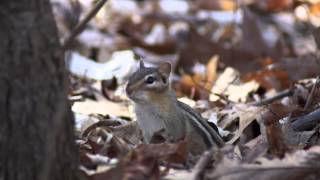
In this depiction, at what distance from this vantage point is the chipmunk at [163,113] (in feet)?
13.3

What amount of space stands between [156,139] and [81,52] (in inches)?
160

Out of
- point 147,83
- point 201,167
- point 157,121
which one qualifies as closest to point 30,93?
point 201,167

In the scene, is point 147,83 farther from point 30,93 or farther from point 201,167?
point 30,93

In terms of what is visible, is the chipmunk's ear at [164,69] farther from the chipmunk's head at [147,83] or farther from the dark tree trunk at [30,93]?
the dark tree trunk at [30,93]

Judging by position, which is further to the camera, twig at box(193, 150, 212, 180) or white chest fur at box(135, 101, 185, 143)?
white chest fur at box(135, 101, 185, 143)

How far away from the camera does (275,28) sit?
9.65 meters

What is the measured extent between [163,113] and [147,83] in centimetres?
21

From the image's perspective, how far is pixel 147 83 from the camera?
4.56 metres

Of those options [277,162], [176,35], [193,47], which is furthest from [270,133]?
[176,35]

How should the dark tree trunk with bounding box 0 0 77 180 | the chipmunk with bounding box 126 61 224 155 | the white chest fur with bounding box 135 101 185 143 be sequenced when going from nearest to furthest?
the dark tree trunk with bounding box 0 0 77 180
the chipmunk with bounding box 126 61 224 155
the white chest fur with bounding box 135 101 185 143

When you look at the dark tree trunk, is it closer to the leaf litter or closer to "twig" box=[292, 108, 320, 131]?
the leaf litter

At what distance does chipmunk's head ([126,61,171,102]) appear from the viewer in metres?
4.45

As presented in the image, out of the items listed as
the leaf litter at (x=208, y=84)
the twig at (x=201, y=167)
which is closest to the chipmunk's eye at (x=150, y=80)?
the leaf litter at (x=208, y=84)

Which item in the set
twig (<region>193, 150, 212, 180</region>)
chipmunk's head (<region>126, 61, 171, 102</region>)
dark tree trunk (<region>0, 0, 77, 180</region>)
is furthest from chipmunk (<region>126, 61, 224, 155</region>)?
dark tree trunk (<region>0, 0, 77, 180</region>)
